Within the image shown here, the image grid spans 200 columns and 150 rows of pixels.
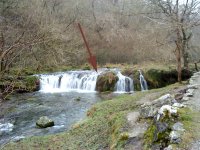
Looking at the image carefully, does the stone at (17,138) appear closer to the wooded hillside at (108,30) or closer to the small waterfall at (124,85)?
the small waterfall at (124,85)

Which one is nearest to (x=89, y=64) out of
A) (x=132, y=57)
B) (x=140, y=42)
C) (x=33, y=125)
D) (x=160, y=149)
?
(x=132, y=57)

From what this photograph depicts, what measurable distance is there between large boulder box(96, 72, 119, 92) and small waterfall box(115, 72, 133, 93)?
0.28 m

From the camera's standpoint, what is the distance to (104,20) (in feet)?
112

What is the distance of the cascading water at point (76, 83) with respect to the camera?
19.3 m

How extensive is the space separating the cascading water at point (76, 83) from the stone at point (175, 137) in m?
13.4

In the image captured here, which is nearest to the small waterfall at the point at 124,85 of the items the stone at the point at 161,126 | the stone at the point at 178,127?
the stone at the point at 161,126

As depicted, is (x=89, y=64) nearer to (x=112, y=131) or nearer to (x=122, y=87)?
(x=122, y=87)

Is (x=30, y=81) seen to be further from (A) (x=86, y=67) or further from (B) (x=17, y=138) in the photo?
(A) (x=86, y=67)

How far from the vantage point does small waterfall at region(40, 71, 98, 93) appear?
2017 centimetres

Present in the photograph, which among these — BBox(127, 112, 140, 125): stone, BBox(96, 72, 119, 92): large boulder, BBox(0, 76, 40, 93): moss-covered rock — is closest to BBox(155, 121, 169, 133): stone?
BBox(127, 112, 140, 125): stone

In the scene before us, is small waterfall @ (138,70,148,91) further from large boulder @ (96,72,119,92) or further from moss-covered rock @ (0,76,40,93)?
moss-covered rock @ (0,76,40,93)

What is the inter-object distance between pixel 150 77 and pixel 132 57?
7875 millimetres

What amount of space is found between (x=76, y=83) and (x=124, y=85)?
3726mm

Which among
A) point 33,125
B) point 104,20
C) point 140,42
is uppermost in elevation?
point 104,20
